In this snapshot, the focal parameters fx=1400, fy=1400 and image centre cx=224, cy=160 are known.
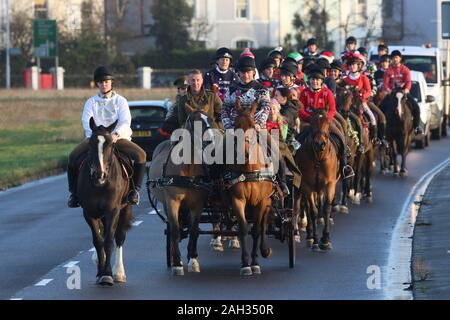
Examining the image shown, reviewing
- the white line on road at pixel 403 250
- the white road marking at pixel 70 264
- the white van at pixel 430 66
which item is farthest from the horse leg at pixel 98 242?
the white van at pixel 430 66

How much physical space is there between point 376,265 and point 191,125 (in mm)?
2739

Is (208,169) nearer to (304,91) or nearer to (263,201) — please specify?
(263,201)

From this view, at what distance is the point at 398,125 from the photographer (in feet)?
96.4

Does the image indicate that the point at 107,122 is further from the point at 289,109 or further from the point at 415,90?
the point at 415,90

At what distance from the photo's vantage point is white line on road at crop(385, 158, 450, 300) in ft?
46.7

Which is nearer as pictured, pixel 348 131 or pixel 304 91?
pixel 304 91

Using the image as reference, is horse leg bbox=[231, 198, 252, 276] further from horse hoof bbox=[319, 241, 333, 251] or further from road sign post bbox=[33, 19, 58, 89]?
road sign post bbox=[33, 19, 58, 89]

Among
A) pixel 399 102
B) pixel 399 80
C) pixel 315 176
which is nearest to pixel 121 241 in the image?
pixel 315 176

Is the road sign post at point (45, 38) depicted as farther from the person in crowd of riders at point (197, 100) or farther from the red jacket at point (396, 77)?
the person in crowd of riders at point (197, 100)

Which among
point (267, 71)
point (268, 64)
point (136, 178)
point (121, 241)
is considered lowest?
point (121, 241)

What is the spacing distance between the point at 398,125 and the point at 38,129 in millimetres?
22046

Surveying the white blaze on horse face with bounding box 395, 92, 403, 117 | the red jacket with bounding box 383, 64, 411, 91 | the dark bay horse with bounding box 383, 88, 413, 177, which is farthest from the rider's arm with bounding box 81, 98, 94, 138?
the red jacket with bounding box 383, 64, 411, 91

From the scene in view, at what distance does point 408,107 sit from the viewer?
98.2 feet
